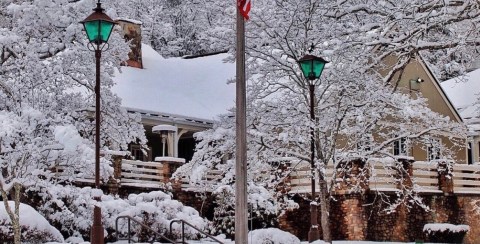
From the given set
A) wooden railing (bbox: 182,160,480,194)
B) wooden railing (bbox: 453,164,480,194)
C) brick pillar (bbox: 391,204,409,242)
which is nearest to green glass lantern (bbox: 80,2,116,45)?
wooden railing (bbox: 182,160,480,194)

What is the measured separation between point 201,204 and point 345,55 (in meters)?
7.00

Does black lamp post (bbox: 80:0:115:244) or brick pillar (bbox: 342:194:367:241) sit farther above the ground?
black lamp post (bbox: 80:0:115:244)

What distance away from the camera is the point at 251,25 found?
2222 cm

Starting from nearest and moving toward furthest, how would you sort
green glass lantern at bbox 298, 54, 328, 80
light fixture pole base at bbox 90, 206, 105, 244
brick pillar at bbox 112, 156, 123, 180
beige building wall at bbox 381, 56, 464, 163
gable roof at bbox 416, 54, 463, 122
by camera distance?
1. light fixture pole base at bbox 90, 206, 105, 244
2. green glass lantern at bbox 298, 54, 328, 80
3. brick pillar at bbox 112, 156, 123, 180
4. beige building wall at bbox 381, 56, 464, 163
5. gable roof at bbox 416, 54, 463, 122

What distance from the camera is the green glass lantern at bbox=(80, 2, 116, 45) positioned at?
14.2m

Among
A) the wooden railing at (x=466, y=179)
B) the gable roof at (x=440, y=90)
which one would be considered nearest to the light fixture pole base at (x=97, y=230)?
the wooden railing at (x=466, y=179)

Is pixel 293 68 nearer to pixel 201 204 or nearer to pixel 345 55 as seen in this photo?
pixel 345 55

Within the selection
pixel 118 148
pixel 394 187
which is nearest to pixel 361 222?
pixel 394 187

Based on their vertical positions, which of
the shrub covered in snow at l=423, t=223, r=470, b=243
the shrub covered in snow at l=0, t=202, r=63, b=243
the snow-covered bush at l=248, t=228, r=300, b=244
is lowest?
the shrub covered in snow at l=423, t=223, r=470, b=243

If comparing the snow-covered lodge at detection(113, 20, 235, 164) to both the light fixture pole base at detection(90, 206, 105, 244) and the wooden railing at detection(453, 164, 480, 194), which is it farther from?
the light fixture pole base at detection(90, 206, 105, 244)

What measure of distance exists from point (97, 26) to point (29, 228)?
493cm

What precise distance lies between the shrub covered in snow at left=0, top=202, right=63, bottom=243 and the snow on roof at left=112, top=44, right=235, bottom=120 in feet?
33.9

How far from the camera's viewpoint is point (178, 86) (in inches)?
1255

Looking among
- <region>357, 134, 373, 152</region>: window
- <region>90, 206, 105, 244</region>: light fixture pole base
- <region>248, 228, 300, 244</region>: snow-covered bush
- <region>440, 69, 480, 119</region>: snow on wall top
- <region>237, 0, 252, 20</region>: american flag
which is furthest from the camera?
<region>440, 69, 480, 119</region>: snow on wall top
